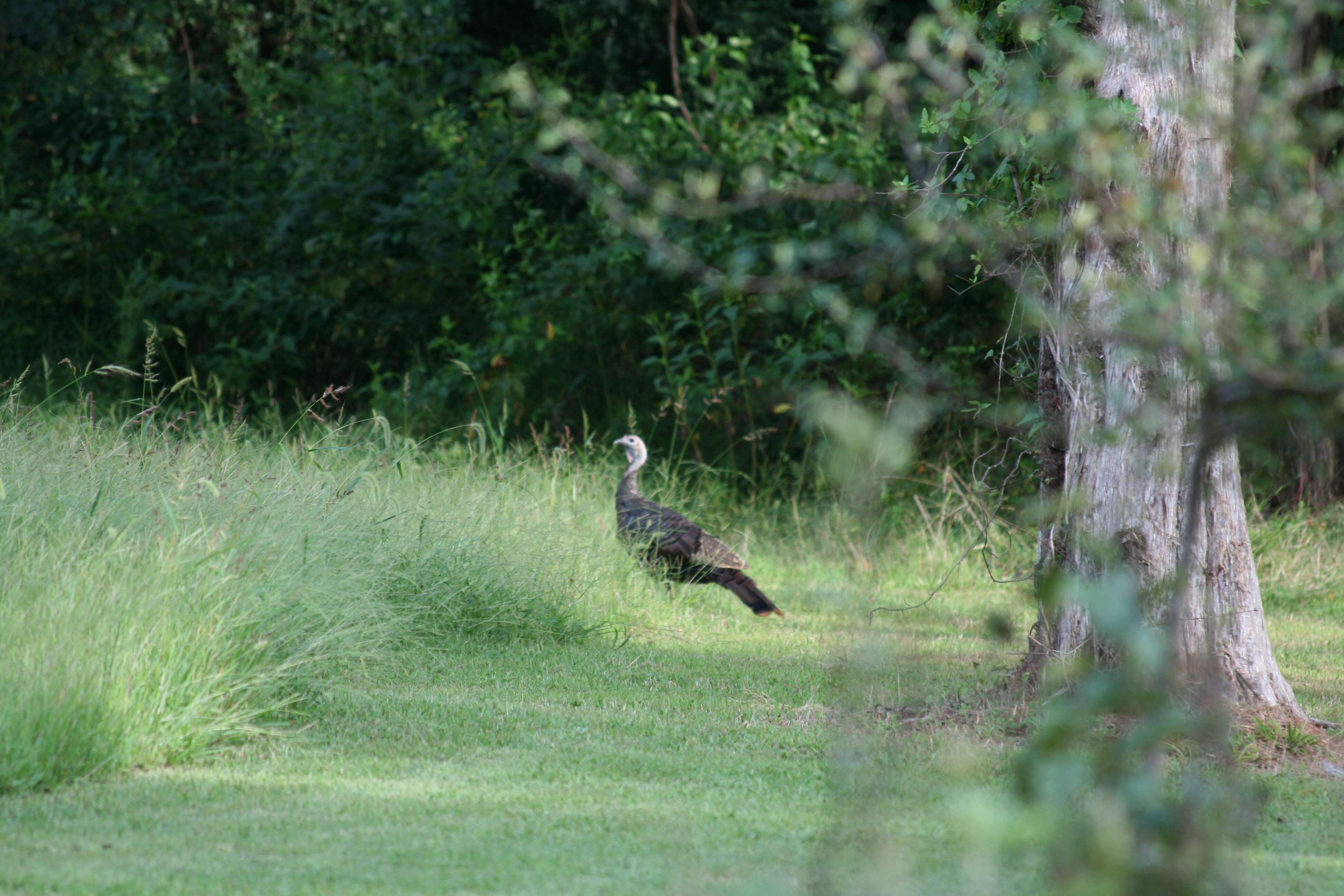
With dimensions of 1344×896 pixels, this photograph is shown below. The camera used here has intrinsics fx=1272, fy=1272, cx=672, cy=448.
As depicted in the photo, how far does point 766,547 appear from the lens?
944cm

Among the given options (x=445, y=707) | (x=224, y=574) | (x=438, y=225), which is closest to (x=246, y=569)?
(x=224, y=574)

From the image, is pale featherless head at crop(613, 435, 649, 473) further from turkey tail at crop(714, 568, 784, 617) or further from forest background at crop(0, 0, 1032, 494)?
forest background at crop(0, 0, 1032, 494)

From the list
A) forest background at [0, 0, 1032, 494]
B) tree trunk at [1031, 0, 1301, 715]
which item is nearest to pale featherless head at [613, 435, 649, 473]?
forest background at [0, 0, 1032, 494]

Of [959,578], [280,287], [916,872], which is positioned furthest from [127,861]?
[280,287]

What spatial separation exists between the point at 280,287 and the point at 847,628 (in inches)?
495

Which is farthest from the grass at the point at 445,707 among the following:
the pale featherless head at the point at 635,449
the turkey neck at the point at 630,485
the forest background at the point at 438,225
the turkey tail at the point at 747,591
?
the forest background at the point at 438,225

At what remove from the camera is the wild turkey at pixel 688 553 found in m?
7.15

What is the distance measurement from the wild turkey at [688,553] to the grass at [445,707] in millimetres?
202

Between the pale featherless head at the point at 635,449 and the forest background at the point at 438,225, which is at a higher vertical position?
the forest background at the point at 438,225

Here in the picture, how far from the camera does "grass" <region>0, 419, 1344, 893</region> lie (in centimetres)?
282

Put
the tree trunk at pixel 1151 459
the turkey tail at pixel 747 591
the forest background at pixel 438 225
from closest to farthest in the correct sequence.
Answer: the tree trunk at pixel 1151 459 → the turkey tail at pixel 747 591 → the forest background at pixel 438 225

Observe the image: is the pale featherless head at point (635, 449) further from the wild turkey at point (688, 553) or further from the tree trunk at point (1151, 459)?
the tree trunk at point (1151, 459)

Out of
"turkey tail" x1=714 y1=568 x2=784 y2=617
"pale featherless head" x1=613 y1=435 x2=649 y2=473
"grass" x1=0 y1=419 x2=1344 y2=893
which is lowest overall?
"turkey tail" x1=714 y1=568 x2=784 y2=617

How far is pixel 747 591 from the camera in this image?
7.14 m
